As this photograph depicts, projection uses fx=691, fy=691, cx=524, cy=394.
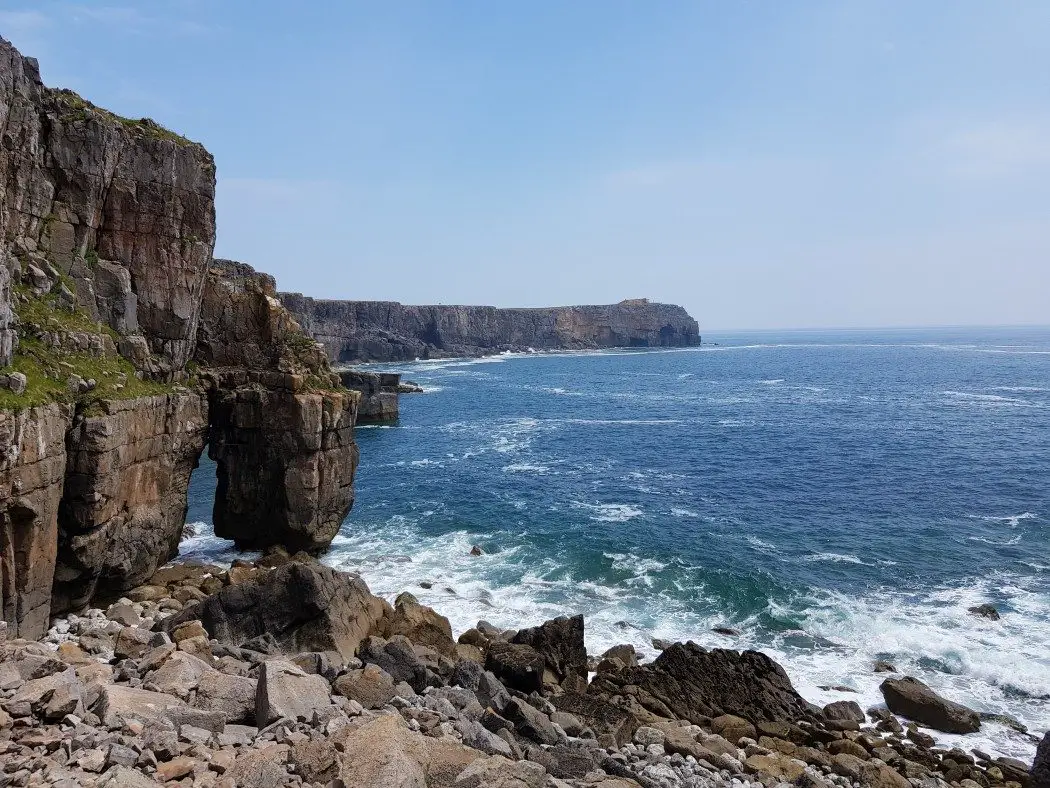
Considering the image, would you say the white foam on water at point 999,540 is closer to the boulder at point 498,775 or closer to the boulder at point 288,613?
the boulder at point 288,613

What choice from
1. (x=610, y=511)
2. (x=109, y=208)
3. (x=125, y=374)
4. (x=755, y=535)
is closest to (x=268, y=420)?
(x=125, y=374)

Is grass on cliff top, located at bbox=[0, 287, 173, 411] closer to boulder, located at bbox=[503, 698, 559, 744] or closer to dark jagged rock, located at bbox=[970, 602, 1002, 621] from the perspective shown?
boulder, located at bbox=[503, 698, 559, 744]

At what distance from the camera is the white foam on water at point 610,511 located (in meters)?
41.7

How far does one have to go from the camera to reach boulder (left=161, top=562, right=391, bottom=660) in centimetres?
2084

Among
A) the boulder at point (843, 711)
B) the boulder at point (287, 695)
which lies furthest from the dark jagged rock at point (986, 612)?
the boulder at point (287, 695)

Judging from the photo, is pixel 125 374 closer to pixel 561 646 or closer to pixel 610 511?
pixel 561 646

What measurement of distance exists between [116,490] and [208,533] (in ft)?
46.0

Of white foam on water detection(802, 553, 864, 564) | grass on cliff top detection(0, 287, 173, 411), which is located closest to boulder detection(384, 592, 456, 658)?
grass on cliff top detection(0, 287, 173, 411)

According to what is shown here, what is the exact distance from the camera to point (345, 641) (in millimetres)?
21266

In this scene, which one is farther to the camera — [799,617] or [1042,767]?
[799,617]

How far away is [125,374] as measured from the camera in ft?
82.4

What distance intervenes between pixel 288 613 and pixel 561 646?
362 inches

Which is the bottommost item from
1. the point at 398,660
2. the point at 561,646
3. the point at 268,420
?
the point at 561,646

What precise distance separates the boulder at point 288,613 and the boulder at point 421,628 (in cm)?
162
